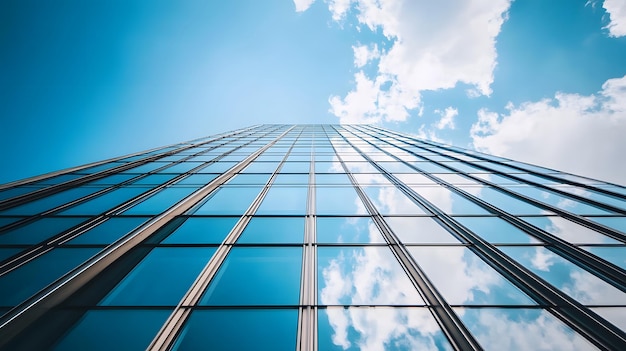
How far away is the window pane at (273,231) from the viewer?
6.47m

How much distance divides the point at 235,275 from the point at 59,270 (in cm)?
346

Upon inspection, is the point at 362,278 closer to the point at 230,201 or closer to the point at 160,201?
the point at 230,201

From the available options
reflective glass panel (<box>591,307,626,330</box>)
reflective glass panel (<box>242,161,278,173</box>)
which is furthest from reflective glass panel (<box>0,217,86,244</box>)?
reflective glass panel (<box>591,307,626,330</box>)

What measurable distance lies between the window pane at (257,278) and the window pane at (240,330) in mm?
226

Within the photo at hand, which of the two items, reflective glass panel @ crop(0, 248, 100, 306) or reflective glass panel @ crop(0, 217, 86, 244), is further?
reflective glass panel @ crop(0, 217, 86, 244)

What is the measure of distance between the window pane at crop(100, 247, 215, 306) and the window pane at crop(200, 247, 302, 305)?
0.51m

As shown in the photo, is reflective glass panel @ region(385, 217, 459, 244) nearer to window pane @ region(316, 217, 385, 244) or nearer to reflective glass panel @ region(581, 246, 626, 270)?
window pane @ region(316, 217, 385, 244)

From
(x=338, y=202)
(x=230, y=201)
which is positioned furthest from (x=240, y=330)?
(x=338, y=202)

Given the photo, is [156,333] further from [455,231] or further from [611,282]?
[611,282]

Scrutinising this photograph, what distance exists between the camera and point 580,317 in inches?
167

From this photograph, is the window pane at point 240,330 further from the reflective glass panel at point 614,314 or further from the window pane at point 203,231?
the reflective glass panel at point 614,314

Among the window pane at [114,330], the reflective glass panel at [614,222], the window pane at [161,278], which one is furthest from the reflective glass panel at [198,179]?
the reflective glass panel at [614,222]

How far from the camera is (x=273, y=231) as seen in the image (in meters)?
6.89

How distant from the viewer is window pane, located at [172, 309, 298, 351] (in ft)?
12.9
